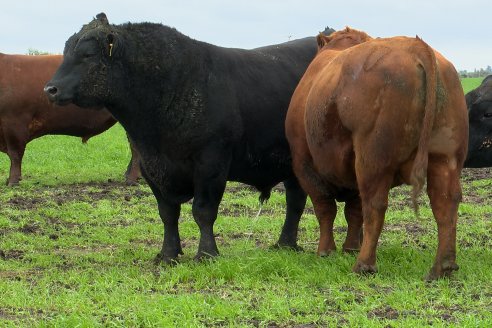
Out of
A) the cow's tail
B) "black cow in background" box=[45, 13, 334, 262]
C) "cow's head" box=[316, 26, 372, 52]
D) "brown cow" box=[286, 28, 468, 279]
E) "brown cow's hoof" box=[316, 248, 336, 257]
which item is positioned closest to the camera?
the cow's tail

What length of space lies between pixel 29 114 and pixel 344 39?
730 centimetres

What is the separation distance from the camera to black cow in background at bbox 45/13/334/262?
286 inches

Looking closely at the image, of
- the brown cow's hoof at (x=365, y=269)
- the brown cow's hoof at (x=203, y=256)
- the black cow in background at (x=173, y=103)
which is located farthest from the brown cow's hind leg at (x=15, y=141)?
the brown cow's hoof at (x=365, y=269)

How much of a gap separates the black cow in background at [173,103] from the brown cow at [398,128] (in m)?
1.17

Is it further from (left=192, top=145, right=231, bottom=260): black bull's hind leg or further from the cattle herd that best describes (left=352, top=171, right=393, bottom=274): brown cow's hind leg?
(left=192, top=145, right=231, bottom=260): black bull's hind leg

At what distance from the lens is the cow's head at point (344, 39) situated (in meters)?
8.12

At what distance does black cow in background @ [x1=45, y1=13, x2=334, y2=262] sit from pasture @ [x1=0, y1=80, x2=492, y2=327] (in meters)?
Result: 0.64

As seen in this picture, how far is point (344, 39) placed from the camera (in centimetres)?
814

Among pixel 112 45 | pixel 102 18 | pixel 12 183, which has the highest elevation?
pixel 102 18

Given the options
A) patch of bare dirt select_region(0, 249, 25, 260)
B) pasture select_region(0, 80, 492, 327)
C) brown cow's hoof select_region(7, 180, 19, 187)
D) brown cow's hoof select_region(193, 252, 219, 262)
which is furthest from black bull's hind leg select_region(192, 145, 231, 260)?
brown cow's hoof select_region(7, 180, 19, 187)

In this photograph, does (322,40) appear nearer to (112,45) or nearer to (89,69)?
(112,45)

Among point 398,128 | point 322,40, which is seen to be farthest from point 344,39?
point 398,128

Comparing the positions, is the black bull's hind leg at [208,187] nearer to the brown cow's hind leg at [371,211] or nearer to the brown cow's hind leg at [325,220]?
the brown cow's hind leg at [325,220]

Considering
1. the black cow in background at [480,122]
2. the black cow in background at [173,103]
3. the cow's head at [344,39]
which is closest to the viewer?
the black cow in background at [173,103]
